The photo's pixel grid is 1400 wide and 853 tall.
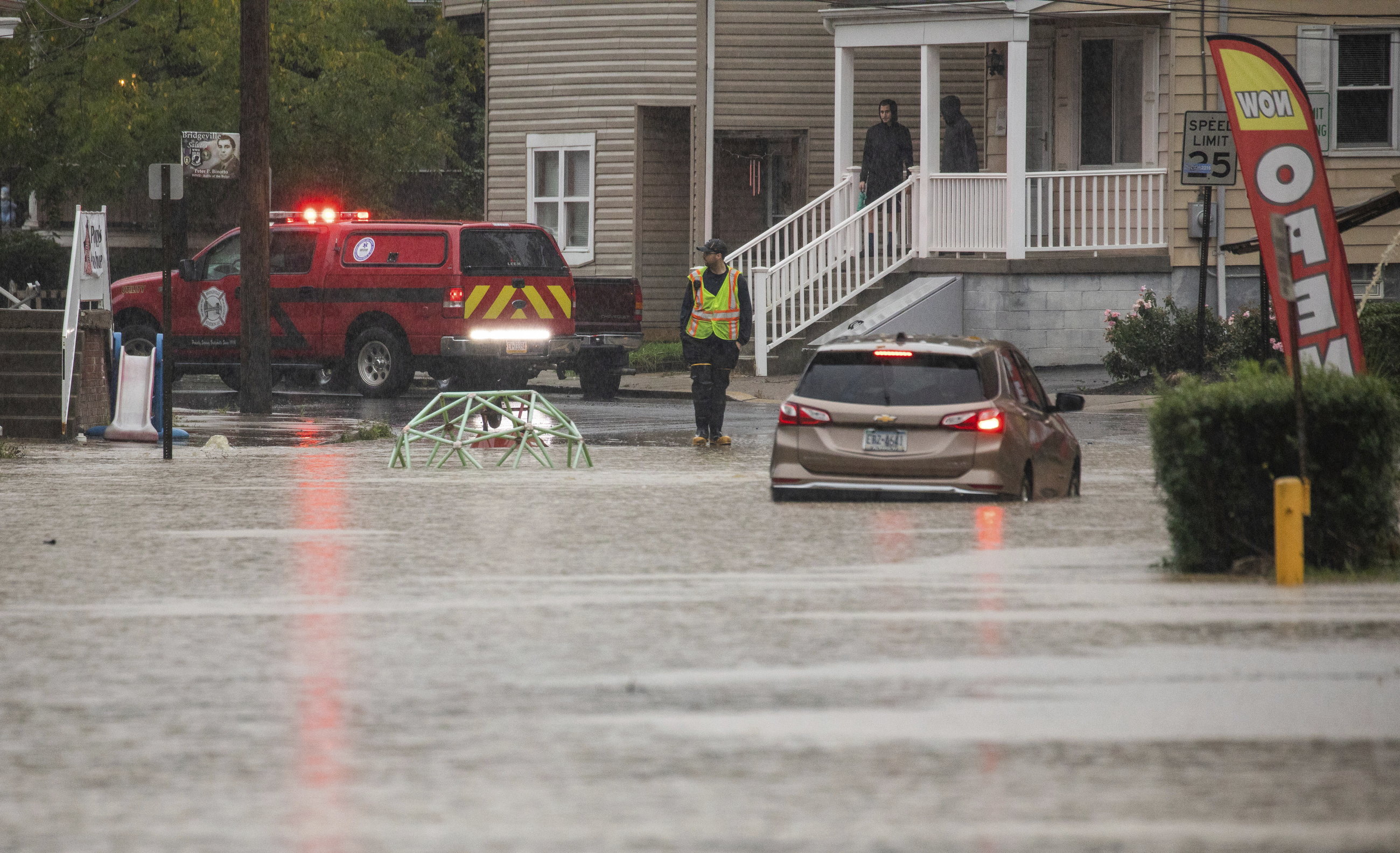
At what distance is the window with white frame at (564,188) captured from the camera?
34719 mm

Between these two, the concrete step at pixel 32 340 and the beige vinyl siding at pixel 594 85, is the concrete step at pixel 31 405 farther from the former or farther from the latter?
the beige vinyl siding at pixel 594 85

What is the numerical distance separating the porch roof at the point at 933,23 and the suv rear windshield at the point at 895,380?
554 inches

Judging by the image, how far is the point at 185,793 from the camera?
645 centimetres

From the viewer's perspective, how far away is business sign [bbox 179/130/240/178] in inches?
907

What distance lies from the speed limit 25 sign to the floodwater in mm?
7070

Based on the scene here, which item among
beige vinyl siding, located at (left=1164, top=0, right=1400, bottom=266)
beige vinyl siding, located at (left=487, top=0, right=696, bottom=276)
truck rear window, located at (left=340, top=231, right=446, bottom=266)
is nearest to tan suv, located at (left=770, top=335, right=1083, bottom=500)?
truck rear window, located at (left=340, top=231, right=446, bottom=266)

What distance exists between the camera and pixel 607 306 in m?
27.3

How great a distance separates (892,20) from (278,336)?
28.9 ft

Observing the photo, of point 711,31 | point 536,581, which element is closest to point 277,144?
point 711,31

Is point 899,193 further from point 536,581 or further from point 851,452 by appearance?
point 536,581

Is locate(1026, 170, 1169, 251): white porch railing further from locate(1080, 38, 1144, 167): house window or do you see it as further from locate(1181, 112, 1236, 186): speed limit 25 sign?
locate(1181, 112, 1236, 186): speed limit 25 sign

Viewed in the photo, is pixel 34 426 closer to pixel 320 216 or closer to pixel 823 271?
pixel 320 216

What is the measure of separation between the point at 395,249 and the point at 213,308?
2.78 m

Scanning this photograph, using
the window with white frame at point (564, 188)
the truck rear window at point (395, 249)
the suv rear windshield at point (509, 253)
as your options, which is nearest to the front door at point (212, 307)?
the truck rear window at point (395, 249)
